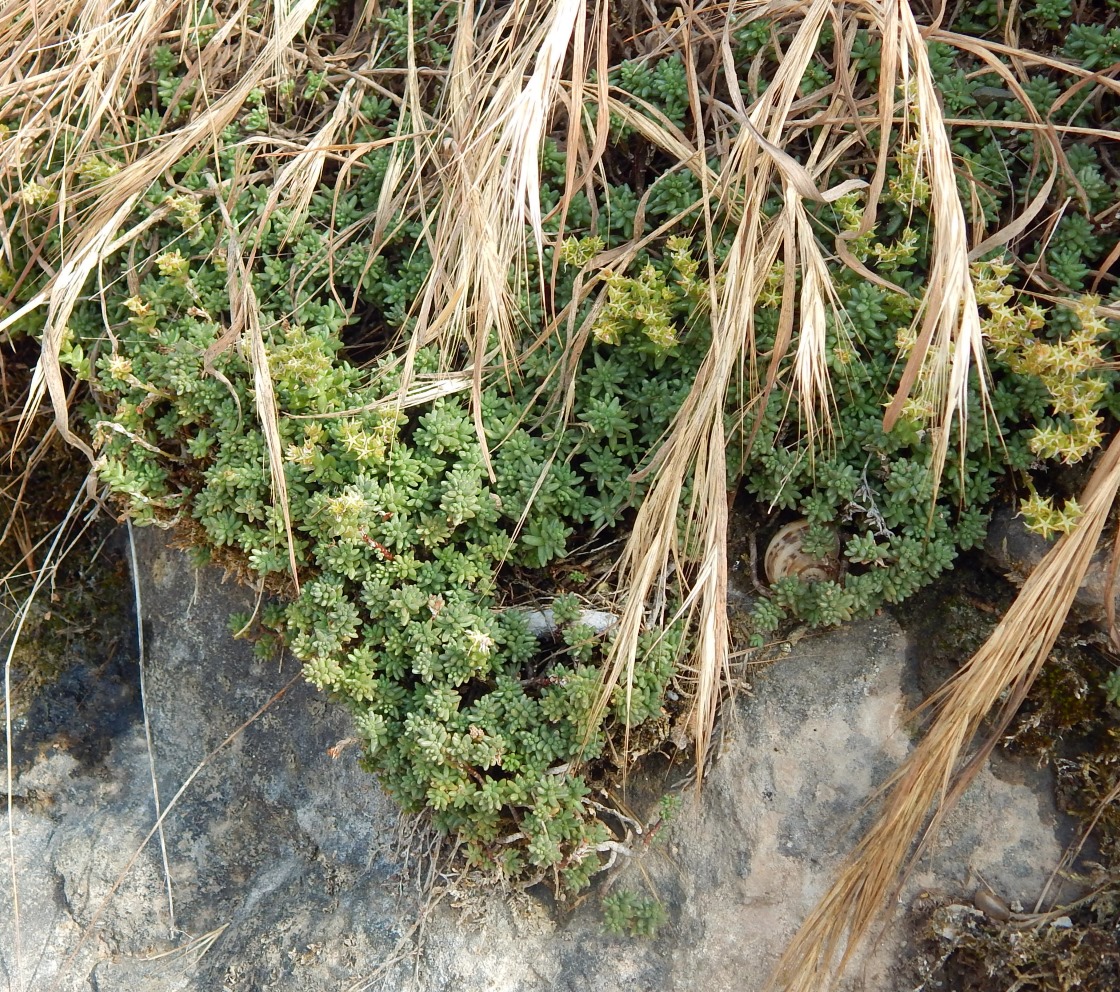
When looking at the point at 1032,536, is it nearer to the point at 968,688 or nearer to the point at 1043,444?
the point at 1043,444

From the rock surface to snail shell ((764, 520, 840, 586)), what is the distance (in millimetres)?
201

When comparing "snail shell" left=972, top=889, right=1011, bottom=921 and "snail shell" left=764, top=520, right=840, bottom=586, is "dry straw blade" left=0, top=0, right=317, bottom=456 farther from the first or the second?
"snail shell" left=972, top=889, right=1011, bottom=921

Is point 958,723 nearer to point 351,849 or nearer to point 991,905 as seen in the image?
point 991,905

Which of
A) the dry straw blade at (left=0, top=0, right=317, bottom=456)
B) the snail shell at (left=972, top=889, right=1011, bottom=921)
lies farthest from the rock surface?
the dry straw blade at (left=0, top=0, right=317, bottom=456)

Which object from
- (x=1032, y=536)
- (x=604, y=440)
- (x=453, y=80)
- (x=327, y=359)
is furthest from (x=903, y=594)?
(x=453, y=80)

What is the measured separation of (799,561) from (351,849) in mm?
1647

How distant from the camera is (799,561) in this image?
2820mm

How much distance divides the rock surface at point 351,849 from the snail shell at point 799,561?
20 cm

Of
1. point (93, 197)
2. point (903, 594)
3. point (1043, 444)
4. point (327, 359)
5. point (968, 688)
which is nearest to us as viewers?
point (968, 688)

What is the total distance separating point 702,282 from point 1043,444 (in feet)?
3.29

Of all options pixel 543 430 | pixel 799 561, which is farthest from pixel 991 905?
pixel 543 430

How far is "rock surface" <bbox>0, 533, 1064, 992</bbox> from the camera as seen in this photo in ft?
8.93

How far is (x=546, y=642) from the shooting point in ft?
9.48

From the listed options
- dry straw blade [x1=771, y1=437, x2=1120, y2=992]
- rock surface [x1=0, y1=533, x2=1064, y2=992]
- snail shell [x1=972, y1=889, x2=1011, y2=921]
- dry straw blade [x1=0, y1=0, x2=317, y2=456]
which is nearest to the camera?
dry straw blade [x1=771, y1=437, x2=1120, y2=992]
